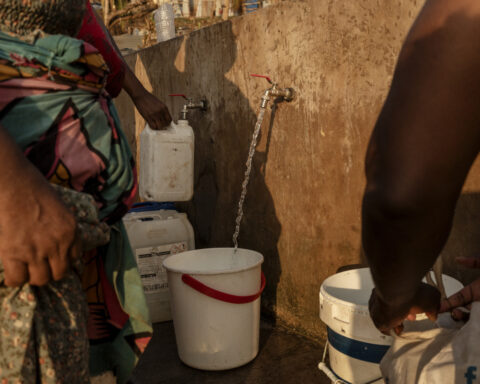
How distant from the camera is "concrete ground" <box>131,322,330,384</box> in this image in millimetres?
2346

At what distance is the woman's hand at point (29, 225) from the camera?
2.58 ft

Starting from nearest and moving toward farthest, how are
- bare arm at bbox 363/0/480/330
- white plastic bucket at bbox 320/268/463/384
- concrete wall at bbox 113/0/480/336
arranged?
bare arm at bbox 363/0/480/330
white plastic bucket at bbox 320/268/463/384
concrete wall at bbox 113/0/480/336

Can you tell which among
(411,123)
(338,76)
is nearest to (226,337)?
(338,76)

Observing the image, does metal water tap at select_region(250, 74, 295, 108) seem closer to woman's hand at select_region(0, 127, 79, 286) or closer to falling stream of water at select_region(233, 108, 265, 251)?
falling stream of water at select_region(233, 108, 265, 251)

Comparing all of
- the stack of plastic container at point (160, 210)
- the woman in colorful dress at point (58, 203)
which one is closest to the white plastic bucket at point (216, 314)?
the stack of plastic container at point (160, 210)

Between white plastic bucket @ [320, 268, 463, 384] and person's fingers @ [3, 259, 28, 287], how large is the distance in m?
1.22

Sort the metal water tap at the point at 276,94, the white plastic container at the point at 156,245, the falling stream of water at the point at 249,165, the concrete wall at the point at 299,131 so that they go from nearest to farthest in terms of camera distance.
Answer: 1. the concrete wall at the point at 299,131
2. the metal water tap at the point at 276,94
3. the falling stream of water at the point at 249,165
4. the white plastic container at the point at 156,245

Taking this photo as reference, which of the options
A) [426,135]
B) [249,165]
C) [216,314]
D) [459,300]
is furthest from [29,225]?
[249,165]

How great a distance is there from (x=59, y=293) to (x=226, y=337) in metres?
1.52

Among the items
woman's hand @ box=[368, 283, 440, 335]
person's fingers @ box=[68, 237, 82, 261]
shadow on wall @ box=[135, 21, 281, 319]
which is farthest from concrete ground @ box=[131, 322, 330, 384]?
person's fingers @ box=[68, 237, 82, 261]

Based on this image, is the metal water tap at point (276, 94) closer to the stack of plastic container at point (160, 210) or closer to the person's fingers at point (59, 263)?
the stack of plastic container at point (160, 210)

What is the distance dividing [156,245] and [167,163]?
61 centimetres

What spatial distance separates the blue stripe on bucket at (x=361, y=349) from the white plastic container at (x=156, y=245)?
5.15 feet

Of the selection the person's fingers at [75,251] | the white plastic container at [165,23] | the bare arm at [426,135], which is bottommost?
the person's fingers at [75,251]
